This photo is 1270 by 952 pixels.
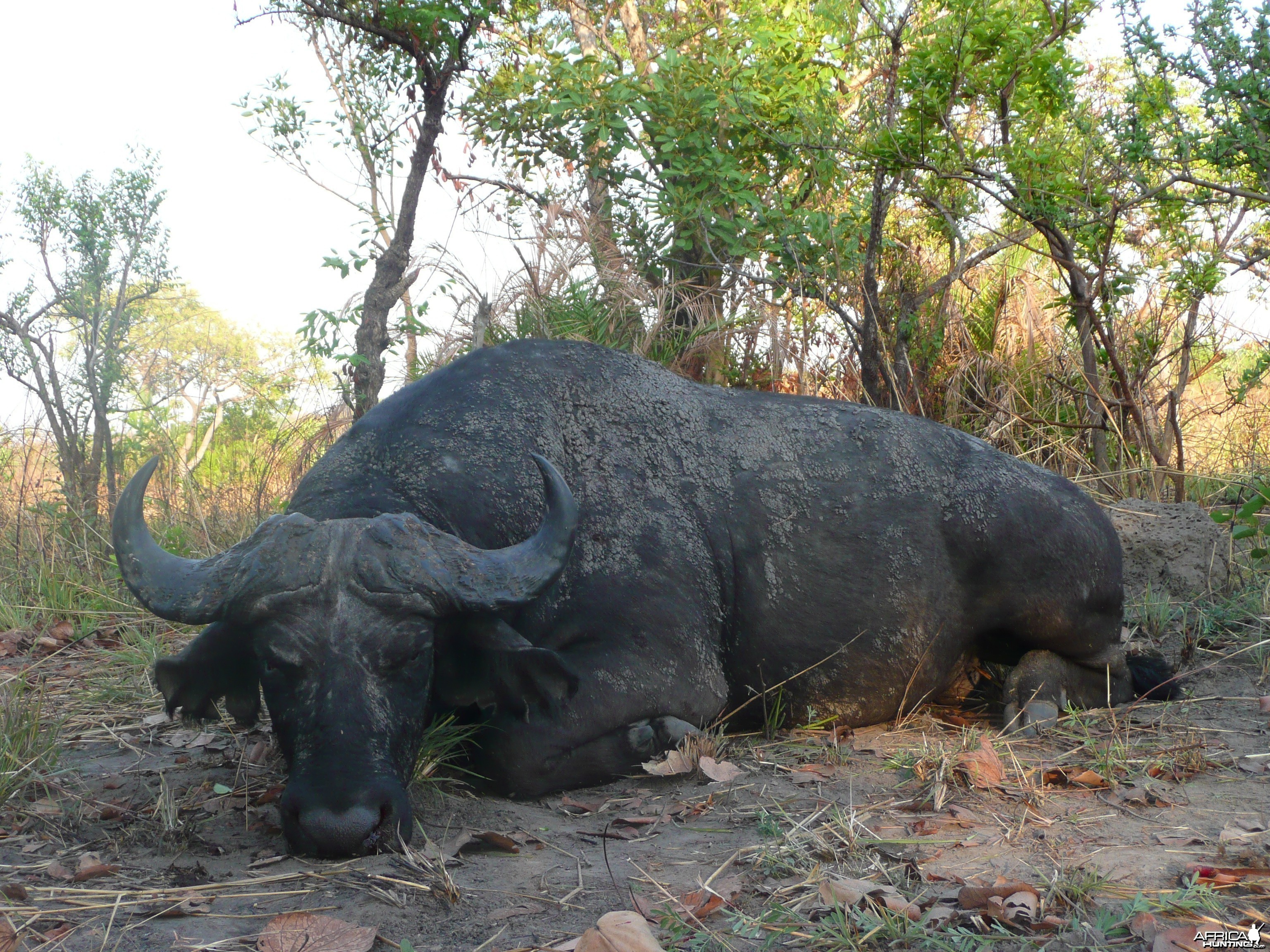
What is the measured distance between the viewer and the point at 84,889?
2398 mm

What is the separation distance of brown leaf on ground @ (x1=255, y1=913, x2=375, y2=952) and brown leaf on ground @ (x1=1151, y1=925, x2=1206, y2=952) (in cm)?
164

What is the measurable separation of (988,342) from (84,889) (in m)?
7.55

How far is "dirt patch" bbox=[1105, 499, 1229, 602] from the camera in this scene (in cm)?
560

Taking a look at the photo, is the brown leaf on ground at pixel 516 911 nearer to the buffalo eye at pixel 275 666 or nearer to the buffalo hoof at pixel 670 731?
the buffalo eye at pixel 275 666

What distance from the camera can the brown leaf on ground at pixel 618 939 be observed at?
6.70 feet

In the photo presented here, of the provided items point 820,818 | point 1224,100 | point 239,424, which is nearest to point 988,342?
point 1224,100

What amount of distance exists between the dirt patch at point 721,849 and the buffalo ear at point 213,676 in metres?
0.27

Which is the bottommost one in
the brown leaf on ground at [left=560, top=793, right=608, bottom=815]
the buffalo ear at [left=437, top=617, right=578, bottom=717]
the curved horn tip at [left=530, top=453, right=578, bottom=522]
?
the brown leaf on ground at [left=560, top=793, right=608, bottom=815]

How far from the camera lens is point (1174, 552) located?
5664 mm

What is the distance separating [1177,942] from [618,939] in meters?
1.13

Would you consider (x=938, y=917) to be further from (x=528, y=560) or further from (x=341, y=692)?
(x=341, y=692)

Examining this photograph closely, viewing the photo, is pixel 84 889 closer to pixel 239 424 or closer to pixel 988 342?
pixel 988 342

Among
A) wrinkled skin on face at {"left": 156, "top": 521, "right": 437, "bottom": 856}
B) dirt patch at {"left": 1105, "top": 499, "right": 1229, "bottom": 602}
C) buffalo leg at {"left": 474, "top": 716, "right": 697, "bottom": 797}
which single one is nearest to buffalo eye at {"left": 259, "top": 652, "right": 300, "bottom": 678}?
wrinkled skin on face at {"left": 156, "top": 521, "right": 437, "bottom": 856}

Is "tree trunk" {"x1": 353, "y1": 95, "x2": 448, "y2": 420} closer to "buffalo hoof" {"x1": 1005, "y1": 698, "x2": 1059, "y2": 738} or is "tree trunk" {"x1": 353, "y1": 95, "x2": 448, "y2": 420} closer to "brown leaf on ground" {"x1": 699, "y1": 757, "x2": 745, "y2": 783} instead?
"brown leaf on ground" {"x1": 699, "y1": 757, "x2": 745, "y2": 783}
